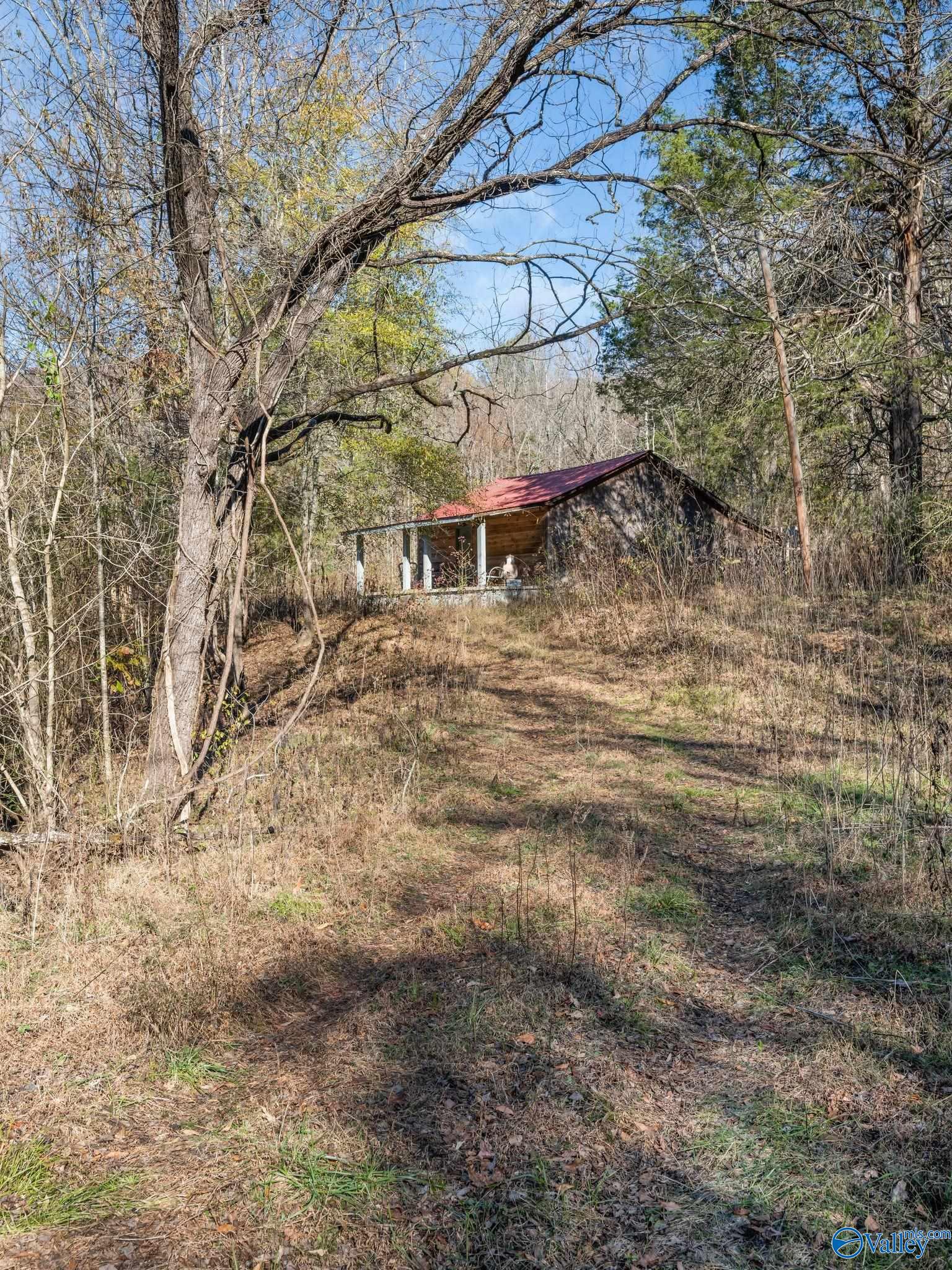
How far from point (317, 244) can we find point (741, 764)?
17.8 ft

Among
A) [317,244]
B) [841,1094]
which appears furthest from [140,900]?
[317,244]

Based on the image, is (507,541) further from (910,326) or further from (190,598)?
(190,598)

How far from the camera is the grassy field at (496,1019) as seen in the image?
8.05 ft

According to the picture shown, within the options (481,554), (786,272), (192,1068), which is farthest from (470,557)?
(192,1068)

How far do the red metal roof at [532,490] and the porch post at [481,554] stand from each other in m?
0.47

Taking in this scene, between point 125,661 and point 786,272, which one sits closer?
point 125,661

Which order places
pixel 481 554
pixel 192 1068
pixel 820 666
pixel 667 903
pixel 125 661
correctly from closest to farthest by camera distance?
pixel 192 1068 < pixel 667 903 < pixel 125 661 < pixel 820 666 < pixel 481 554

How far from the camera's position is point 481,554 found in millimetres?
19891

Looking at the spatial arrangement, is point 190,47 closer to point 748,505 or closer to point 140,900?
point 140,900

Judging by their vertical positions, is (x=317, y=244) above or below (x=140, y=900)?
above

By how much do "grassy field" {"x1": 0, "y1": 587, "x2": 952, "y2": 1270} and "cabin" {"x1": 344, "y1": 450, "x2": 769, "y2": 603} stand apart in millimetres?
12199

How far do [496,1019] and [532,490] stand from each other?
18.4m

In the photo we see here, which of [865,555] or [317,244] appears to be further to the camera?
[865,555]

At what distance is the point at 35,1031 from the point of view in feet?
11.4
